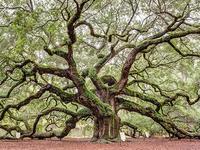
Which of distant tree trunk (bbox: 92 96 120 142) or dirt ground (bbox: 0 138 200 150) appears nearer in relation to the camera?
dirt ground (bbox: 0 138 200 150)

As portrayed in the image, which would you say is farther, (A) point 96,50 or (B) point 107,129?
(A) point 96,50

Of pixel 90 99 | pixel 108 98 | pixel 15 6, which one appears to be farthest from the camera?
pixel 108 98

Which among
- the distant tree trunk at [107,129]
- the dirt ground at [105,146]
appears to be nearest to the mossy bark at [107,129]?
the distant tree trunk at [107,129]

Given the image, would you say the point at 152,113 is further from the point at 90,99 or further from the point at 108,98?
the point at 90,99

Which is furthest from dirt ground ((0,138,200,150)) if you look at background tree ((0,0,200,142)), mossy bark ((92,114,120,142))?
background tree ((0,0,200,142))

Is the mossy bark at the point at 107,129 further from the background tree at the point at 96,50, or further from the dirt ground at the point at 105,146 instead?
the dirt ground at the point at 105,146

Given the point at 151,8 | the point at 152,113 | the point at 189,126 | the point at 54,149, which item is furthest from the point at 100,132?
the point at 189,126

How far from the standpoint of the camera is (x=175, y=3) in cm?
1485

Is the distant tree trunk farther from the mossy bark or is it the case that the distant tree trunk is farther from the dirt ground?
the dirt ground

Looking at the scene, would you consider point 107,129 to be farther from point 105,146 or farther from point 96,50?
point 96,50

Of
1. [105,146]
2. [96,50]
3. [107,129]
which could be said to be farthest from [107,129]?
[96,50]

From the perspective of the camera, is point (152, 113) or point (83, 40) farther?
point (83, 40)

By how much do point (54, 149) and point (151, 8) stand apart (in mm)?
6874

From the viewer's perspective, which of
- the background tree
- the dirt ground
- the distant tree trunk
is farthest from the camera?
the distant tree trunk
